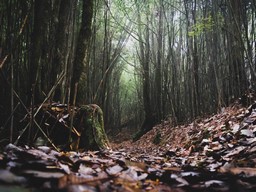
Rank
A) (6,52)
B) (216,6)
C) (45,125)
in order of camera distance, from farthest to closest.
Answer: (216,6), (45,125), (6,52)

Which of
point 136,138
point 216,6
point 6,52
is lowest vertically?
point 136,138

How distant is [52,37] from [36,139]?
3.57ft

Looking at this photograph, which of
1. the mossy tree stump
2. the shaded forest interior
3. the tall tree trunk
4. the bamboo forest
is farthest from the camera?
the tall tree trunk

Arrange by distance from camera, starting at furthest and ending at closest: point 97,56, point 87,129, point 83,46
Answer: point 97,56
point 83,46
point 87,129

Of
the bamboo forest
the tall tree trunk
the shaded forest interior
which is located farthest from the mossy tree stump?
the tall tree trunk

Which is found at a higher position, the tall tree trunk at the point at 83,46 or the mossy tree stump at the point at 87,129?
the tall tree trunk at the point at 83,46

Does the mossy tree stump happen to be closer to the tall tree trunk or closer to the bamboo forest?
the bamboo forest

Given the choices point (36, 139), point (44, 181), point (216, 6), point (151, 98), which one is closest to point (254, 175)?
point (44, 181)

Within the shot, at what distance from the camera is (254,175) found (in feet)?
4.07

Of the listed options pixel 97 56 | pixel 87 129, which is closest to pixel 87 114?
pixel 87 129

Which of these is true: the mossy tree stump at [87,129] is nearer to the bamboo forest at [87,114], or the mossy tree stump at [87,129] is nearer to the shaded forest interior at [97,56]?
the bamboo forest at [87,114]

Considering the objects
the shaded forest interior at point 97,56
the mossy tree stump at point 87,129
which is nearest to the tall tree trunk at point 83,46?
the shaded forest interior at point 97,56

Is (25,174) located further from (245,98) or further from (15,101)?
(245,98)

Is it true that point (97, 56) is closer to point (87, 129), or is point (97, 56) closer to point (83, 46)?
point (83, 46)
